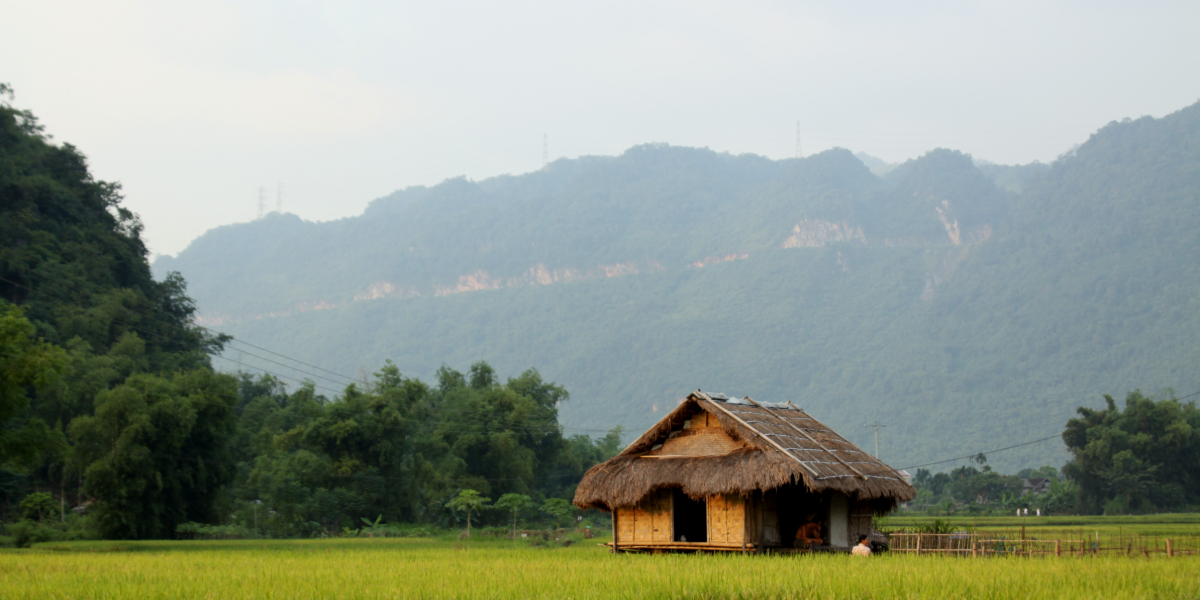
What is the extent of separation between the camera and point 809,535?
62.1 feet

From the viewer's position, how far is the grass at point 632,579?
1062 cm

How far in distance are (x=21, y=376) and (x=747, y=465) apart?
17073mm

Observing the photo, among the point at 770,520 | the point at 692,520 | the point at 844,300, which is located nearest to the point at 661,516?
the point at 770,520

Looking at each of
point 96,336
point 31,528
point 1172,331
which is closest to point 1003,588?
point 31,528

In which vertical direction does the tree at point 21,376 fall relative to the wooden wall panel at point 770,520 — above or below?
above

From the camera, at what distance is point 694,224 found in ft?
652

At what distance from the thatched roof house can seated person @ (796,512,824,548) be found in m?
0.16

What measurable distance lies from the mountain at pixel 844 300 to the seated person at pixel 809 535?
94560mm

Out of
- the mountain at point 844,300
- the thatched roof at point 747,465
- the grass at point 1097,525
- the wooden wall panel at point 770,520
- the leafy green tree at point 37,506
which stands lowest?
the grass at point 1097,525

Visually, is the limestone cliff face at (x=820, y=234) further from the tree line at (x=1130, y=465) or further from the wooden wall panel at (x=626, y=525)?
the wooden wall panel at (x=626, y=525)

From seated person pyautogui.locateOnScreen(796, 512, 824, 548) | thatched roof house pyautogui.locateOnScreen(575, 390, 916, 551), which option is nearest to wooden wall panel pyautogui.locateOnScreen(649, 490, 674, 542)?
thatched roof house pyautogui.locateOnScreen(575, 390, 916, 551)

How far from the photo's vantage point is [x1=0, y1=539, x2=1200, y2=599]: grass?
10.6 metres

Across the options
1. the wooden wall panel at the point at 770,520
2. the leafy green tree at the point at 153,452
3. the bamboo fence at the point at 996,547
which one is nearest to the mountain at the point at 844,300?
the bamboo fence at the point at 996,547

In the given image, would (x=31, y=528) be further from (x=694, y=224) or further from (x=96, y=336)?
(x=694, y=224)
